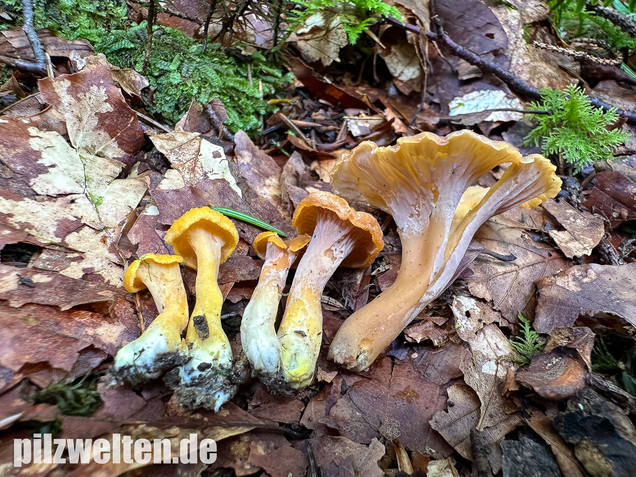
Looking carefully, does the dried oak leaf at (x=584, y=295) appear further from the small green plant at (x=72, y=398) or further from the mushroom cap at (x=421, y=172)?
the small green plant at (x=72, y=398)

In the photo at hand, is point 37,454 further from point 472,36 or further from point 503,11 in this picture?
point 503,11

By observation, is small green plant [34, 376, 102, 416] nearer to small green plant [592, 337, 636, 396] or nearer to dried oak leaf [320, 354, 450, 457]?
dried oak leaf [320, 354, 450, 457]

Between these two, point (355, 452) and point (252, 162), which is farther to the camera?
point (252, 162)

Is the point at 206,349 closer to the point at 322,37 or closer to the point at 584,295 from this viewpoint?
the point at 584,295

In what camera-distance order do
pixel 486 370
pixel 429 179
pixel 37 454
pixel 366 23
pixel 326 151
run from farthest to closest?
1. pixel 366 23
2. pixel 326 151
3. pixel 429 179
4. pixel 486 370
5. pixel 37 454

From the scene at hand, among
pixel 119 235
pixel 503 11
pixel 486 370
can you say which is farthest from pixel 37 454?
pixel 503 11

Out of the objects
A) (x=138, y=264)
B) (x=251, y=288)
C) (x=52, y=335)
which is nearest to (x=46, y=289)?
(x=52, y=335)

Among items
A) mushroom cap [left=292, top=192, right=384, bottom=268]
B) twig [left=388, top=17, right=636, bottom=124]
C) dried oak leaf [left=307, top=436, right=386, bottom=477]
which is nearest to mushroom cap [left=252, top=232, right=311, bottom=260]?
mushroom cap [left=292, top=192, right=384, bottom=268]
